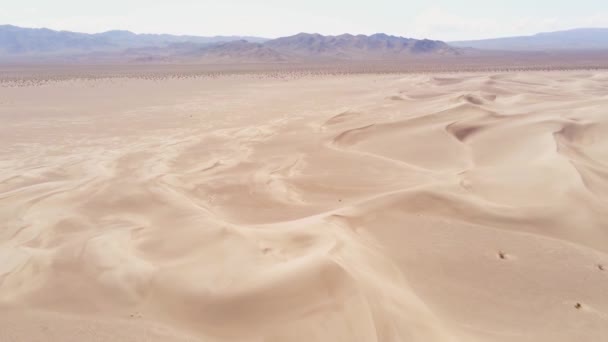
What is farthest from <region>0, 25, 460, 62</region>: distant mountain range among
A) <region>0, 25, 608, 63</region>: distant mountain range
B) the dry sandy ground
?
the dry sandy ground

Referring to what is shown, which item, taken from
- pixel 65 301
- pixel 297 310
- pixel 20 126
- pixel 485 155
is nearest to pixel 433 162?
pixel 485 155

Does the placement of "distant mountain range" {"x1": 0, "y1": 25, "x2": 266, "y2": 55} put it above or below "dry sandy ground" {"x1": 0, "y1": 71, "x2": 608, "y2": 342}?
above

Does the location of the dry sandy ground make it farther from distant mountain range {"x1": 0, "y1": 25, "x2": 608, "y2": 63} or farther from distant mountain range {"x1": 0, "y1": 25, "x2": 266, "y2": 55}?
distant mountain range {"x1": 0, "y1": 25, "x2": 266, "y2": 55}

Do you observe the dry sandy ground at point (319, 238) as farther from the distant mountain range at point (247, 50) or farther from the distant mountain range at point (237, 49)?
the distant mountain range at point (237, 49)

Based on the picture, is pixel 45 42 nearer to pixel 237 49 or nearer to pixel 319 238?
pixel 237 49

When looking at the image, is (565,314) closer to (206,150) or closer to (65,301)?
(65,301)

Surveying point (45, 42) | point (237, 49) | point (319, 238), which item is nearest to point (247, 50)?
point (237, 49)
